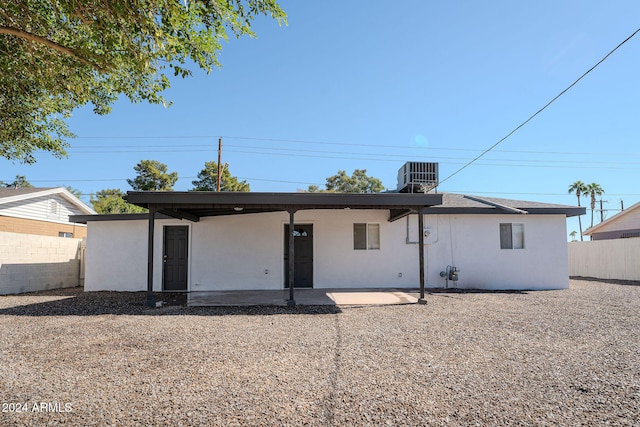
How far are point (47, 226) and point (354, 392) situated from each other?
18.3m

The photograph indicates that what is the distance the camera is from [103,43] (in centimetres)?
489

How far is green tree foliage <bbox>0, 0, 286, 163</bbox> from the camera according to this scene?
448cm

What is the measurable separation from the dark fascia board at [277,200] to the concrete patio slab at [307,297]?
2.09 metres

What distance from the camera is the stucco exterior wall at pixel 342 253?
32.9 feet

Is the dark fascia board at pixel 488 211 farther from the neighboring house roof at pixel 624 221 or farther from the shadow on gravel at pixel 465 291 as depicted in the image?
the neighboring house roof at pixel 624 221

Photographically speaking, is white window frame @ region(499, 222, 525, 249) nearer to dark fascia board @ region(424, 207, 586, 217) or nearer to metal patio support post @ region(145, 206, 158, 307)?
dark fascia board @ region(424, 207, 586, 217)

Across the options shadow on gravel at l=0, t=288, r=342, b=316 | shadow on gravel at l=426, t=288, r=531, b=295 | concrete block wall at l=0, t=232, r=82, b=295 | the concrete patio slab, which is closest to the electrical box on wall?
shadow on gravel at l=426, t=288, r=531, b=295

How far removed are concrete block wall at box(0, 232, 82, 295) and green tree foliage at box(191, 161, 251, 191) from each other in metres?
11.7

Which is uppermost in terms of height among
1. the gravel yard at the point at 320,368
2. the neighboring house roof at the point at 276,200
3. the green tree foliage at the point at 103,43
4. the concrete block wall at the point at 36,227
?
the green tree foliage at the point at 103,43

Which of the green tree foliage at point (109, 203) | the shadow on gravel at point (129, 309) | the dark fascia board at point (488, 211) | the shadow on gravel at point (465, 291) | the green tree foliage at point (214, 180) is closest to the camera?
the shadow on gravel at point (129, 309)

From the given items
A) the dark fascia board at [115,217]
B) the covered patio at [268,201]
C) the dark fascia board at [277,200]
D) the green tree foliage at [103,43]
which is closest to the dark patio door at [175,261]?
the dark fascia board at [115,217]

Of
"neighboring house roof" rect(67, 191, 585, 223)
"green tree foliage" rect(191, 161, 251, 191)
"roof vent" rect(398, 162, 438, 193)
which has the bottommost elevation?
"neighboring house roof" rect(67, 191, 585, 223)

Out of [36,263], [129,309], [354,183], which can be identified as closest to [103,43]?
[129,309]

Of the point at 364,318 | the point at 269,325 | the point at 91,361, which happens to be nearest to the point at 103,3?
the point at 91,361
